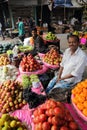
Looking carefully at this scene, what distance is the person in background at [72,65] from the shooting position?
350cm

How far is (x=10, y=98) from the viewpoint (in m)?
3.03

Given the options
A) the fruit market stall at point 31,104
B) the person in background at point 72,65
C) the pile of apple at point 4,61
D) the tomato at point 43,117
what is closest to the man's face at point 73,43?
the person in background at point 72,65

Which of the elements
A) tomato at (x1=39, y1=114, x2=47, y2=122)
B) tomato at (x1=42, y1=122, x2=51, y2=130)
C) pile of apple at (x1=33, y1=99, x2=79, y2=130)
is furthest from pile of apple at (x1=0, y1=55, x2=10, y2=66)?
tomato at (x1=42, y1=122, x2=51, y2=130)

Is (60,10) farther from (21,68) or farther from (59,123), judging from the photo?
(59,123)

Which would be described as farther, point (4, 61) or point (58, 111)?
point (4, 61)

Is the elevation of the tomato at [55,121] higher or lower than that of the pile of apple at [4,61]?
higher

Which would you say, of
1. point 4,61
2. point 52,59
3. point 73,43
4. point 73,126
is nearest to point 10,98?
point 73,126

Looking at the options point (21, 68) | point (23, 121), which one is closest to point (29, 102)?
point (23, 121)

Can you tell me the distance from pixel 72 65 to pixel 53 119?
1.72 m

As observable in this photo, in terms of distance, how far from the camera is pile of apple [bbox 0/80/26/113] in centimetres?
300

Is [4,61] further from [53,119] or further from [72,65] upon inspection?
[53,119]

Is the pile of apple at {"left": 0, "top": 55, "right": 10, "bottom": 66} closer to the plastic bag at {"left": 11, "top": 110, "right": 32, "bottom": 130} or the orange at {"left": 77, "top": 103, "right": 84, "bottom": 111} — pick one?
the plastic bag at {"left": 11, "top": 110, "right": 32, "bottom": 130}

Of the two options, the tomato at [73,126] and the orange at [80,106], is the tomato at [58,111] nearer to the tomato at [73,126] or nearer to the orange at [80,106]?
the tomato at [73,126]

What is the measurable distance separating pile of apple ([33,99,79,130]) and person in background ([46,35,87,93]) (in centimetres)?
140
